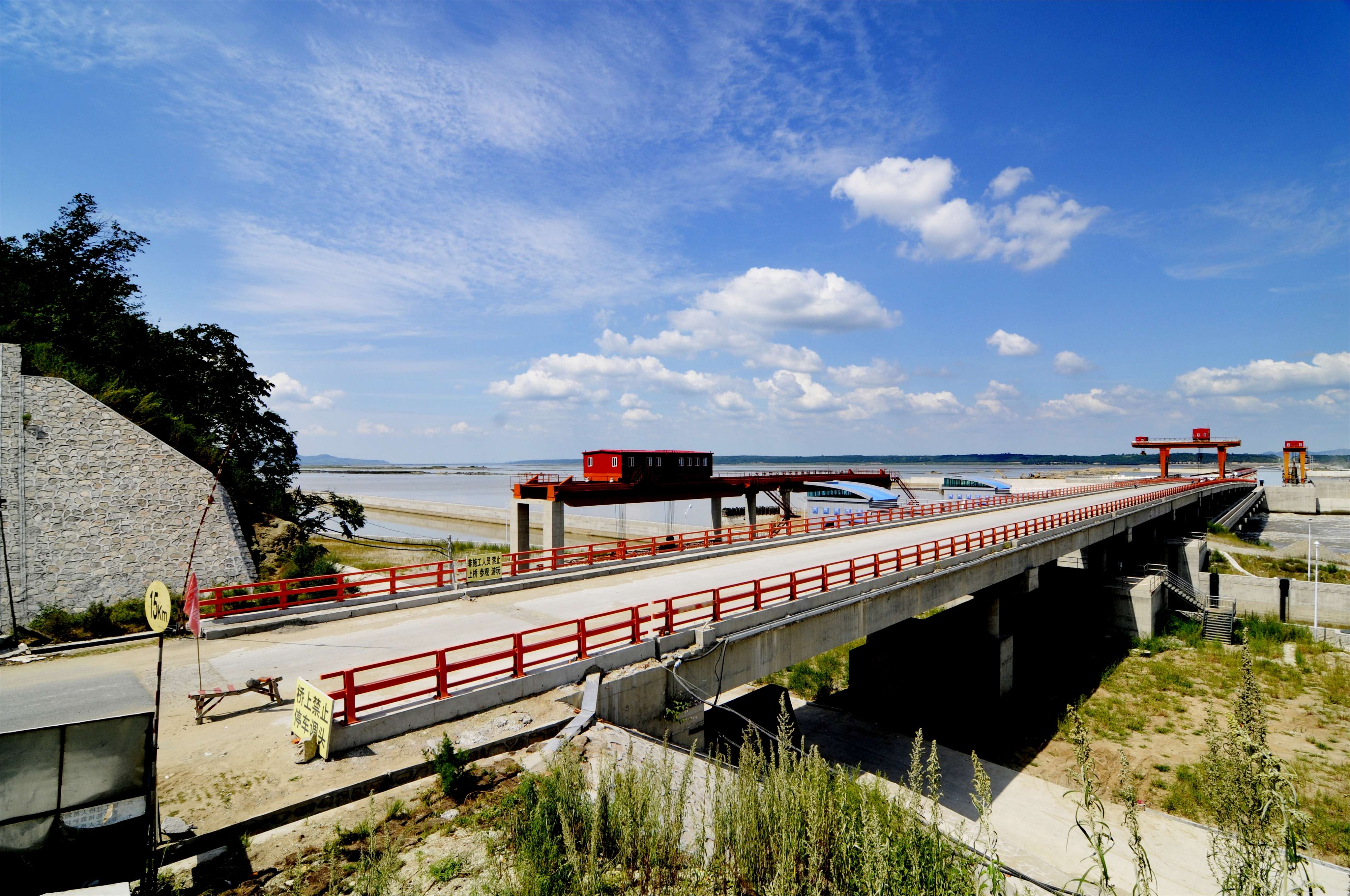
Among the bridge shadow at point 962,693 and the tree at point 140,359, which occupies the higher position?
the tree at point 140,359

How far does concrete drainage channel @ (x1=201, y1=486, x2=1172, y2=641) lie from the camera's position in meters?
15.7

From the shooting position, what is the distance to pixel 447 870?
7.21 meters

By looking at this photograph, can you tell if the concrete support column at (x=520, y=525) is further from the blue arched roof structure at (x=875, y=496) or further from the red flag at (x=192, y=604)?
the blue arched roof structure at (x=875, y=496)

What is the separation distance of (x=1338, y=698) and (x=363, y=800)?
1525 inches

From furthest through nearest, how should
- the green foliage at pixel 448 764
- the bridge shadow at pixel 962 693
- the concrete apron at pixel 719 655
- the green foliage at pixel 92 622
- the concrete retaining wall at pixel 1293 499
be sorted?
the concrete retaining wall at pixel 1293 499
the bridge shadow at pixel 962 693
the green foliage at pixel 92 622
the concrete apron at pixel 719 655
the green foliage at pixel 448 764

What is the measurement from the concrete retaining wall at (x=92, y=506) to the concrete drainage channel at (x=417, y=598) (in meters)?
7.74

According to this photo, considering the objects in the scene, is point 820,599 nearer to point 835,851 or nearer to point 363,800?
point 835,851

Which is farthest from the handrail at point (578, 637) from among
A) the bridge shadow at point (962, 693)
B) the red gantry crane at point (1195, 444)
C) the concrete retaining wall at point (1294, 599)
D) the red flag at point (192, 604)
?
the red gantry crane at point (1195, 444)

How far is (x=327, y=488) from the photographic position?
504ft

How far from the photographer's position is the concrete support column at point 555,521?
1196 inches

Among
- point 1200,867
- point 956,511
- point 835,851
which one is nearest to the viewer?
point 835,851

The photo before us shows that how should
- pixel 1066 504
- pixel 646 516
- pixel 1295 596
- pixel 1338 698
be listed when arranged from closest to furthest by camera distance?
pixel 1338 698, pixel 1295 596, pixel 1066 504, pixel 646 516

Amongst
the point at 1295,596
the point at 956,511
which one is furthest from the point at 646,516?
the point at 1295,596

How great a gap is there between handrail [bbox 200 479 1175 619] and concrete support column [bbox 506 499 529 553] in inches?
18.0
